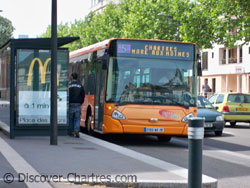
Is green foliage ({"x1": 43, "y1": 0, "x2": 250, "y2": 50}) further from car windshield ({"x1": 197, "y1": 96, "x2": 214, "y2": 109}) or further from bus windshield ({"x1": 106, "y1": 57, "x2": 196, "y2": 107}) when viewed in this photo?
bus windshield ({"x1": 106, "y1": 57, "x2": 196, "y2": 107})

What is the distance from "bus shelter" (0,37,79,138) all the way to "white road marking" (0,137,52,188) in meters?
2.30

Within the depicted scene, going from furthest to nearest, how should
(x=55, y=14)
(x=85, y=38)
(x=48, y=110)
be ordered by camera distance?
1. (x=85, y=38)
2. (x=48, y=110)
3. (x=55, y=14)

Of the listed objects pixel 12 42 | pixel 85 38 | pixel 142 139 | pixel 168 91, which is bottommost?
pixel 142 139

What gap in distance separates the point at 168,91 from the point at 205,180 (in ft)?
24.0

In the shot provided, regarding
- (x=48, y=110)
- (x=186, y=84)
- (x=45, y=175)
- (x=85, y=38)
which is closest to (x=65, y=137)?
(x=48, y=110)

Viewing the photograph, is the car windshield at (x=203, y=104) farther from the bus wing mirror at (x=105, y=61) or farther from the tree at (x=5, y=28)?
the tree at (x=5, y=28)

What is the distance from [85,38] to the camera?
77.2 meters

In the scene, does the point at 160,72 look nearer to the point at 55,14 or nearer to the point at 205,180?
the point at 55,14

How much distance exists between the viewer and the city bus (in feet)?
50.3

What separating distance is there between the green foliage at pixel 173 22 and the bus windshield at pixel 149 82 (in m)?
15.2

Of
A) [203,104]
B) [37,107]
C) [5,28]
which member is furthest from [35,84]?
[5,28]

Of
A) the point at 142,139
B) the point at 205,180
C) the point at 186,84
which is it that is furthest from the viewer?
the point at 142,139

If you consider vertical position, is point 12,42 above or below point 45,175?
above

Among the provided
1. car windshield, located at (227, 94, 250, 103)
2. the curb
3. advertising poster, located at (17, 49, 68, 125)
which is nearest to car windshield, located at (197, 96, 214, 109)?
car windshield, located at (227, 94, 250, 103)
